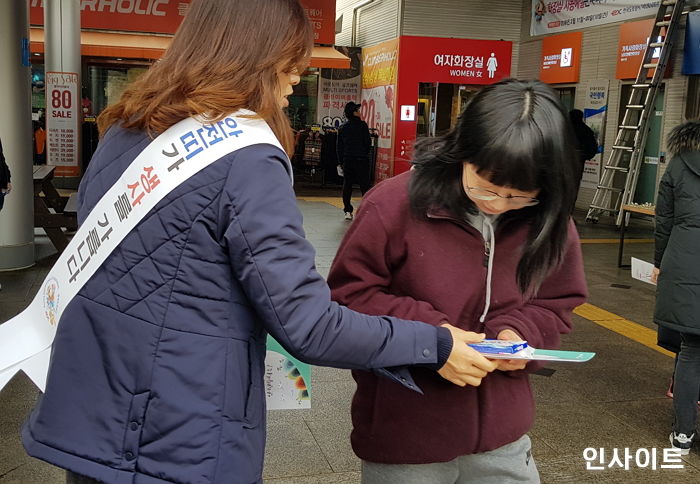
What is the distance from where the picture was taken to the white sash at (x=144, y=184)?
154 cm

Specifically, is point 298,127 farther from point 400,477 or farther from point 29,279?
point 400,477

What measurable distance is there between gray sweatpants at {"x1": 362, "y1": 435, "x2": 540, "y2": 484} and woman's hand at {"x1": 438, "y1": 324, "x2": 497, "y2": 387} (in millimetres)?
288

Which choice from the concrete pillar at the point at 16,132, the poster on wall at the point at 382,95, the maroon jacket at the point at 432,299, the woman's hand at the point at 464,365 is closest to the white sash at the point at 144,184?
the maroon jacket at the point at 432,299

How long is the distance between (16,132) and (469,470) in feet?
23.3

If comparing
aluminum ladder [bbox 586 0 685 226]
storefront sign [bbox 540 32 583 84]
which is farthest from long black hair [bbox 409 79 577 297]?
storefront sign [bbox 540 32 583 84]

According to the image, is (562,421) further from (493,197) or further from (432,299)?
(493,197)

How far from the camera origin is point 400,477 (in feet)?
6.43

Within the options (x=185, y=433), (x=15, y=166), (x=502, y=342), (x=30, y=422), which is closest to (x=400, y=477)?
(x=502, y=342)

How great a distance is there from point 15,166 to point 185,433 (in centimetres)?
715

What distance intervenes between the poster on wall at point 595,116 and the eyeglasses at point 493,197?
1263cm

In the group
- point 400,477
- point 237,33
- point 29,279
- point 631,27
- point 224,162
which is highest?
point 631,27

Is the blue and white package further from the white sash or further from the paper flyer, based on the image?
the paper flyer

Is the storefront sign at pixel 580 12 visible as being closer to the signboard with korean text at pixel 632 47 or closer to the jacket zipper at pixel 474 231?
the signboard with korean text at pixel 632 47

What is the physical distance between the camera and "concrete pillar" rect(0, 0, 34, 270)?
302 inches
